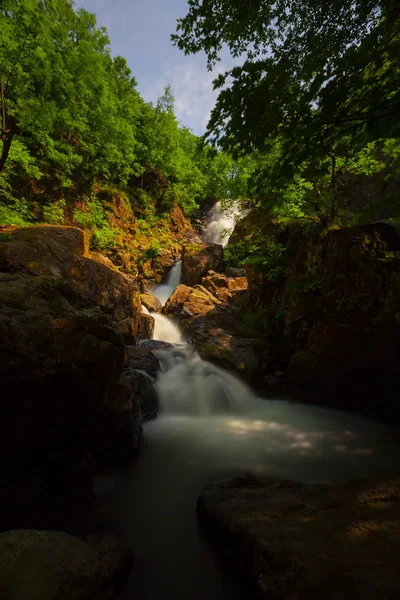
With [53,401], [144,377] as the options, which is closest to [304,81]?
[53,401]

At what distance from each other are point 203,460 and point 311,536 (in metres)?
2.75

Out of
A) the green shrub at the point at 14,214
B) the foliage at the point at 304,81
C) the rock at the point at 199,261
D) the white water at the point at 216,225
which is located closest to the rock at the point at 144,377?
the foliage at the point at 304,81

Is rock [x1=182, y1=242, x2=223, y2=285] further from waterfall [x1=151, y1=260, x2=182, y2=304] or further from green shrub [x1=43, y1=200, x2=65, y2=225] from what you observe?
green shrub [x1=43, y1=200, x2=65, y2=225]

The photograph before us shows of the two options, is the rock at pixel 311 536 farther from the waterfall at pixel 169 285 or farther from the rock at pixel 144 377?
the waterfall at pixel 169 285

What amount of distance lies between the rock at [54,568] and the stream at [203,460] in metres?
0.54

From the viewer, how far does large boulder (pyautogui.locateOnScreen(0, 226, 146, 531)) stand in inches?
92.4

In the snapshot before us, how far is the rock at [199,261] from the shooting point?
56.6 feet

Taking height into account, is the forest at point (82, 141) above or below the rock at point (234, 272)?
above

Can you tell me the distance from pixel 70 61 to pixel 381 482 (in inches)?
615

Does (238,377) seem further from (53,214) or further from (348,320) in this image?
(53,214)

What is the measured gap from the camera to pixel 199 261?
17.5 meters

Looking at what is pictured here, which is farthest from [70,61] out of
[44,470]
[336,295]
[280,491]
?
[280,491]

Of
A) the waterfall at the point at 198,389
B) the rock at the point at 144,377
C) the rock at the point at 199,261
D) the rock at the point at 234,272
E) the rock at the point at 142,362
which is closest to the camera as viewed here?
the rock at the point at 144,377

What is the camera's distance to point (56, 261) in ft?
19.5
